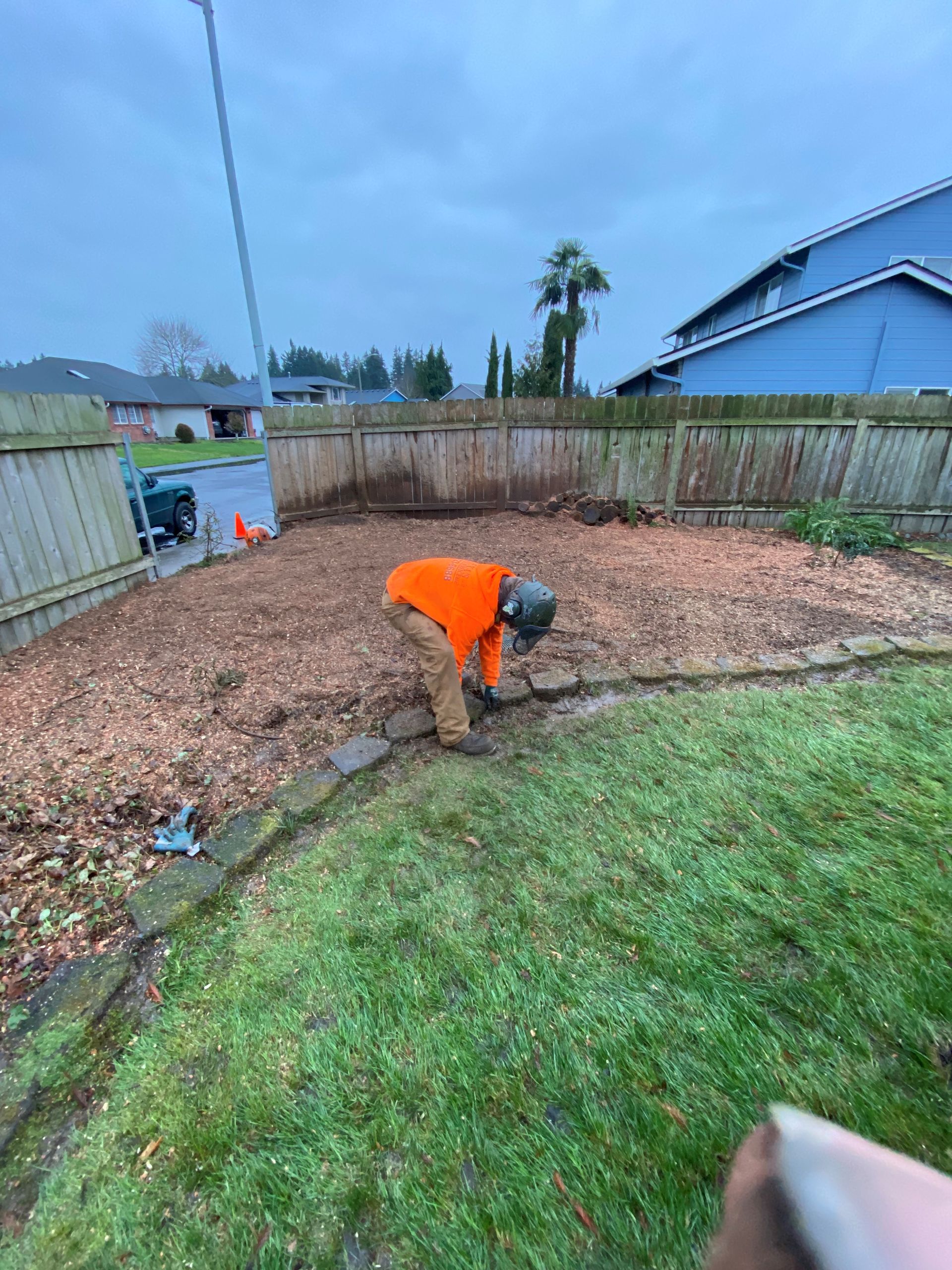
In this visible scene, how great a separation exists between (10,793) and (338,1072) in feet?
6.91

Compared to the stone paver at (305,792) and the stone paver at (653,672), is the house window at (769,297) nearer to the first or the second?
the stone paver at (653,672)

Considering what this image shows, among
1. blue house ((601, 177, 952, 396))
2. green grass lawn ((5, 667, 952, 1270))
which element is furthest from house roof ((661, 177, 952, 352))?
green grass lawn ((5, 667, 952, 1270))

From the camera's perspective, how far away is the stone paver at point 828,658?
3744mm

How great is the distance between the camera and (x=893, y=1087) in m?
1.32

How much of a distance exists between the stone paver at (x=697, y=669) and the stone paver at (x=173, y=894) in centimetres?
303

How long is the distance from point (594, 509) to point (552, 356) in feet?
72.2

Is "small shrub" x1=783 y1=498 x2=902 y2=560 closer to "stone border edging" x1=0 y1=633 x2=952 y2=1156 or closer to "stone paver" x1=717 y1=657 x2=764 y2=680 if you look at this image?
"stone border edging" x1=0 y1=633 x2=952 y2=1156

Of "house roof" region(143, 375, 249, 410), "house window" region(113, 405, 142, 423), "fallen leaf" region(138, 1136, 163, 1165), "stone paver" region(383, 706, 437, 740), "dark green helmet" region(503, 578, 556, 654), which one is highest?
"house roof" region(143, 375, 249, 410)

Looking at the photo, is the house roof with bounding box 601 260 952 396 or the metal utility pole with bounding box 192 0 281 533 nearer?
the metal utility pole with bounding box 192 0 281 533

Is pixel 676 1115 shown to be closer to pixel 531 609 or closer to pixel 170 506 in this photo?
pixel 531 609

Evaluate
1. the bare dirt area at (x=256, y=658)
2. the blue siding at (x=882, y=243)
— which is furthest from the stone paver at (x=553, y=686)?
the blue siding at (x=882, y=243)

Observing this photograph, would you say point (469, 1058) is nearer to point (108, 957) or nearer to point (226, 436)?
point (108, 957)

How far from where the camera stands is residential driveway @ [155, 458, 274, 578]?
7566mm

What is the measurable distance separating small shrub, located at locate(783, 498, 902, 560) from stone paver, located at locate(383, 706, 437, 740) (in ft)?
19.3
